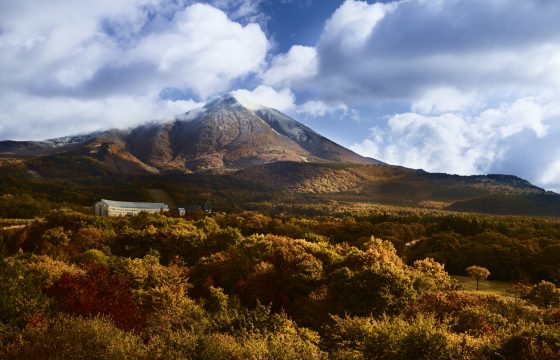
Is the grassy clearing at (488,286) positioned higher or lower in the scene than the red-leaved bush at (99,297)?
higher

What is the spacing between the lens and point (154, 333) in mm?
20031

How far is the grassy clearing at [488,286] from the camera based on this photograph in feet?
143

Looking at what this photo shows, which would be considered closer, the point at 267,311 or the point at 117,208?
the point at 267,311

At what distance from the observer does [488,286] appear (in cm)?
4731

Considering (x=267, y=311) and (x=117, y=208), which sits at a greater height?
(x=267, y=311)

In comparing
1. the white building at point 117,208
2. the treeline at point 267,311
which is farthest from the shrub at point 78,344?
the white building at point 117,208

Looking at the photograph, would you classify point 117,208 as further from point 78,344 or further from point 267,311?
point 78,344

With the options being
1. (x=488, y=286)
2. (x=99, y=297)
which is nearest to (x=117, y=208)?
(x=488, y=286)

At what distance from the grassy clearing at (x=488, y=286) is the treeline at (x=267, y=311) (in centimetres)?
953

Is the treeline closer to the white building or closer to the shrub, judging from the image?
the shrub

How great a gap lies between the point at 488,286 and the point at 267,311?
3432 cm

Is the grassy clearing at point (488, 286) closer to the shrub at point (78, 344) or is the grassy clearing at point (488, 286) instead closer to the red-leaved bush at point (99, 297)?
the red-leaved bush at point (99, 297)

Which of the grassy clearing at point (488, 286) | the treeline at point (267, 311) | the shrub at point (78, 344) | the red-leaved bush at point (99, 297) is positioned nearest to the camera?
the treeline at point (267, 311)

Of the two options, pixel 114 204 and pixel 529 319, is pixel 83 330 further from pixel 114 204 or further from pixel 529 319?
pixel 114 204
